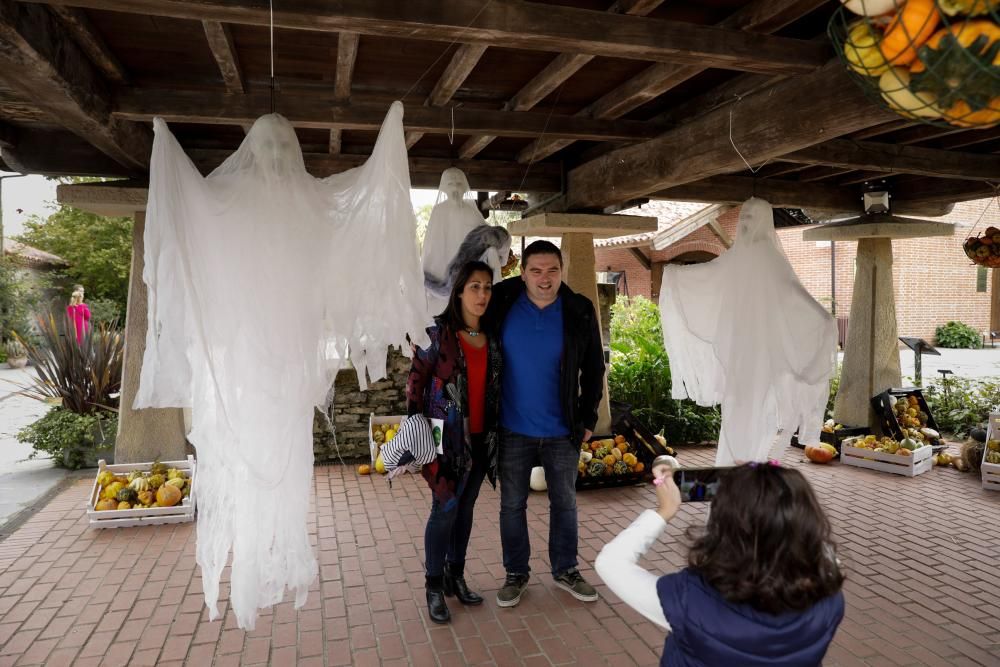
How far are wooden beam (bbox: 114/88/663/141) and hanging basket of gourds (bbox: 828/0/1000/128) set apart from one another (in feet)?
8.34

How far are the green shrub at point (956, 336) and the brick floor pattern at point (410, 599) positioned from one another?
12769mm

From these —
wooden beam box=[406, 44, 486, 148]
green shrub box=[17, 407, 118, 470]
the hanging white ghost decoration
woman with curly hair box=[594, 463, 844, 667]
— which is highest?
wooden beam box=[406, 44, 486, 148]

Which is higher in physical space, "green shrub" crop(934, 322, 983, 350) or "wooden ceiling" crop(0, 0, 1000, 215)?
"wooden ceiling" crop(0, 0, 1000, 215)

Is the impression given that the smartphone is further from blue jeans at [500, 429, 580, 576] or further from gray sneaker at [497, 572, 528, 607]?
gray sneaker at [497, 572, 528, 607]

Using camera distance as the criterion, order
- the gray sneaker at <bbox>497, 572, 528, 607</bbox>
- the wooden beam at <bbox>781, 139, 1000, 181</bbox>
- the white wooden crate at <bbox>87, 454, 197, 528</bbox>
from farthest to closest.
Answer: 1. the white wooden crate at <bbox>87, 454, 197, 528</bbox>
2. the wooden beam at <bbox>781, 139, 1000, 181</bbox>
3. the gray sneaker at <bbox>497, 572, 528, 607</bbox>

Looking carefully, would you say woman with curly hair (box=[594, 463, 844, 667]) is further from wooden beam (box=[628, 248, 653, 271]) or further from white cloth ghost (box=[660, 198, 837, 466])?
wooden beam (box=[628, 248, 653, 271])

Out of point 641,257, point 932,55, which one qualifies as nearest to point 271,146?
point 932,55

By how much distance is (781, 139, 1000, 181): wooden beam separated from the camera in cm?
398

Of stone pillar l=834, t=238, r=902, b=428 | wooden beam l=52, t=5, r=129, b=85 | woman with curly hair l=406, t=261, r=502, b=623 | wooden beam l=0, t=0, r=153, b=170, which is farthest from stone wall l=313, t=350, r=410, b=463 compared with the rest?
stone pillar l=834, t=238, r=902, b=428

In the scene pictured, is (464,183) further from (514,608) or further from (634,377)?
(634,377)

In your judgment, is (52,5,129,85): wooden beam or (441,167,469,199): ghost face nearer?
(52,5,129,85): wooden beam

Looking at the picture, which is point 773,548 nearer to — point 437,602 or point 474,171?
point 437,602

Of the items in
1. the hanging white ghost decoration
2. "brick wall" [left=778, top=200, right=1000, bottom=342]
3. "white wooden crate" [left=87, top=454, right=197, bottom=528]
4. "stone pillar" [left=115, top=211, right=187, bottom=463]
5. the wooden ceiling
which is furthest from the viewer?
"brick wall" [left=778, top=200, right=1000, bottom=342]

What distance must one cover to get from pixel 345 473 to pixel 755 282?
150 inches
